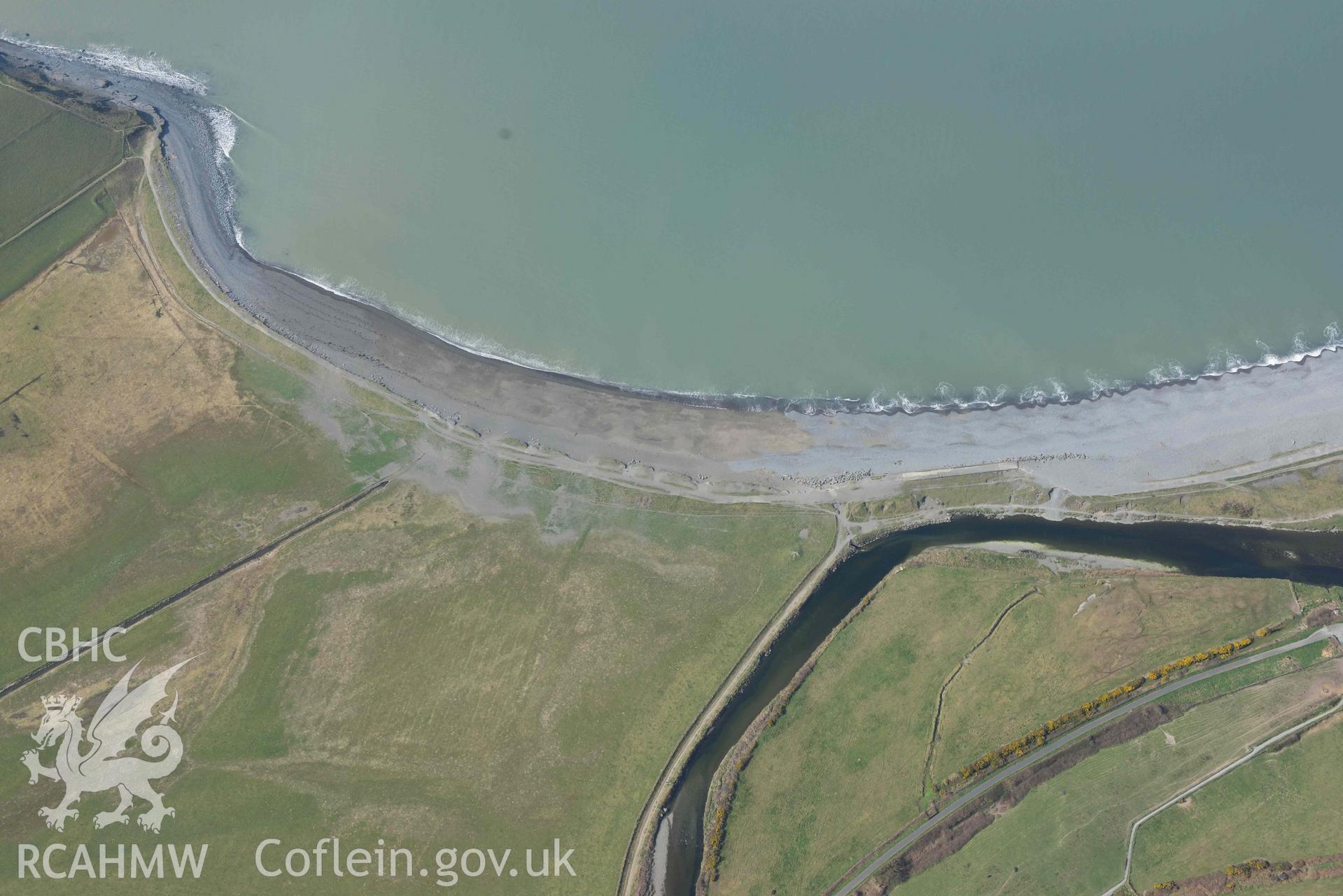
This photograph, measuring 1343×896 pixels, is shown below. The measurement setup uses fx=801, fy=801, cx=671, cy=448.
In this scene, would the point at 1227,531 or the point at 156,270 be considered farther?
the point at 156,270

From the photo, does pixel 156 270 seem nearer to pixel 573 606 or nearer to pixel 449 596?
pixel 449 596

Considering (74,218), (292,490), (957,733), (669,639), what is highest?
(74,218)

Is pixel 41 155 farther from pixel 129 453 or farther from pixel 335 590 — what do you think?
pixel 335 590

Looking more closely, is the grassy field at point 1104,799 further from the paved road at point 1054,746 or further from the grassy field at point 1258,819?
the paved road at point 1054,746

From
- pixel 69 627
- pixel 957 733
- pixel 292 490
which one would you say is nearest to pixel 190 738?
pixel 69 627

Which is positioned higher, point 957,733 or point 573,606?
point 573,606

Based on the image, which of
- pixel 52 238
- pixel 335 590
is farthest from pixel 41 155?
Result: pixel 335 590
